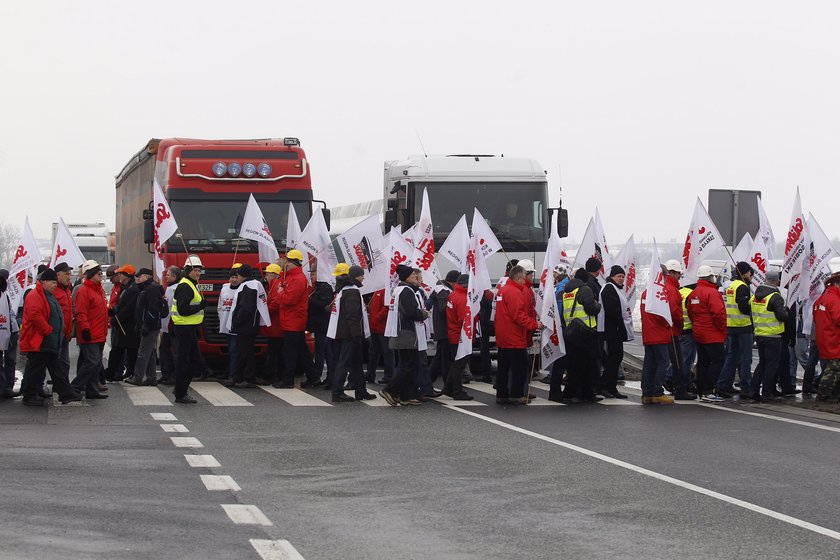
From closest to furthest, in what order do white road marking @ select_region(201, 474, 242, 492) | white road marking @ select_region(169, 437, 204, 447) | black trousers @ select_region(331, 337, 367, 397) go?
white road marking @ select_region(201, 474, 242, 492), white road marking @ select_region(169, 437, 204, 447), black trousers @ select_region(331, 337, 367, 397)

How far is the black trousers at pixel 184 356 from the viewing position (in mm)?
16656

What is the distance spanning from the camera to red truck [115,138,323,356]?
20641mm

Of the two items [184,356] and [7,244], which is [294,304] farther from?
[7,244]

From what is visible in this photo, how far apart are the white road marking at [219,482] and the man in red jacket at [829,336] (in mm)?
8965

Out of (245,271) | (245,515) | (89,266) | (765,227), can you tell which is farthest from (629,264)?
(245,515)

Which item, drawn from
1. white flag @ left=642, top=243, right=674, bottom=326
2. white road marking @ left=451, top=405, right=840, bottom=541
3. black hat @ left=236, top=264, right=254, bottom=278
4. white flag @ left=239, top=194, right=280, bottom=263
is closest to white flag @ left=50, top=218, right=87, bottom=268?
black hat @ left=236, top=264, right=254, bottom=278

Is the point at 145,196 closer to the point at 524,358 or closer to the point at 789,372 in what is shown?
the point at 524,358

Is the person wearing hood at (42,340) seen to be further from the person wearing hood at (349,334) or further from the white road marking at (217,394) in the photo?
the person wearing hood at (349,334)

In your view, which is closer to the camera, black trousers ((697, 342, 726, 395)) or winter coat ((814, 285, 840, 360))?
winter coat ((814, 285, 840, 360))

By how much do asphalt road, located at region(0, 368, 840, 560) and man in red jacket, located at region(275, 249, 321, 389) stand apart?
3.11m

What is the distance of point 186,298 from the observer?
16.9 metres

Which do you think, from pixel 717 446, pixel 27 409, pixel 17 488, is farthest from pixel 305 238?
pixel 17 488

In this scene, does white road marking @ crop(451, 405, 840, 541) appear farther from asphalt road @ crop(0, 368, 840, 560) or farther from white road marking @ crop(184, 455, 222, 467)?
white road marking @ crop(184, 455, 222, 467)

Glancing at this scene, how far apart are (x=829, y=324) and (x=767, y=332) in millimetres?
992
